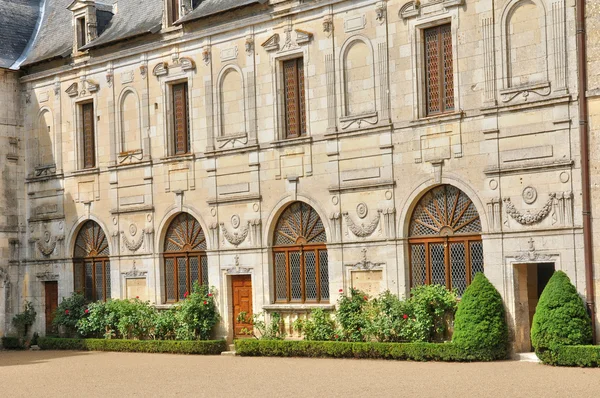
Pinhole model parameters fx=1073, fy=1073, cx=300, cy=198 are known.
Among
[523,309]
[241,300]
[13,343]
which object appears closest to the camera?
[523,309]

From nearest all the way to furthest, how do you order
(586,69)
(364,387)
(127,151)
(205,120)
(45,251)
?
(364,387) < (586,69) < (205,120) < (127,151) < (45,251)

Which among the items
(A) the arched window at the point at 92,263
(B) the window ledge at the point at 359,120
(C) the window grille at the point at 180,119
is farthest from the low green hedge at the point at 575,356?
(A) the arched window at the point at 92,263

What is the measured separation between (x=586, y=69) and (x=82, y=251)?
1574 cm

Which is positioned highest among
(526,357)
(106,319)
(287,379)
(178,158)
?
(178,158)

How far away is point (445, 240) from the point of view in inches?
854

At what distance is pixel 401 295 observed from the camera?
22.2 metres

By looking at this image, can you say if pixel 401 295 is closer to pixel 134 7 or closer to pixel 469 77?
pixel 469 77

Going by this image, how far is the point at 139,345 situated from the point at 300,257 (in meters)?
4.89

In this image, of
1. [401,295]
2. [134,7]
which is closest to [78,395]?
[401,295]

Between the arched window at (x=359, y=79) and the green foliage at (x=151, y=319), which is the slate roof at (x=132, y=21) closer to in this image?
the arched window at (x=359, y=79)

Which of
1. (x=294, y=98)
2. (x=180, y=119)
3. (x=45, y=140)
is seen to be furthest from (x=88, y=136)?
(x=294, y=98)

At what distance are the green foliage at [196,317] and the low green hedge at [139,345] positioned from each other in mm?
302

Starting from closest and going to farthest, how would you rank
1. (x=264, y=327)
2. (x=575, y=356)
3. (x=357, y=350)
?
(x=575, y=356), (x=357, y=350), (x=264, y=327)

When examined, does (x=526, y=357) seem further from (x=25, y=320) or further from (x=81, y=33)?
(x=81, y=33)
